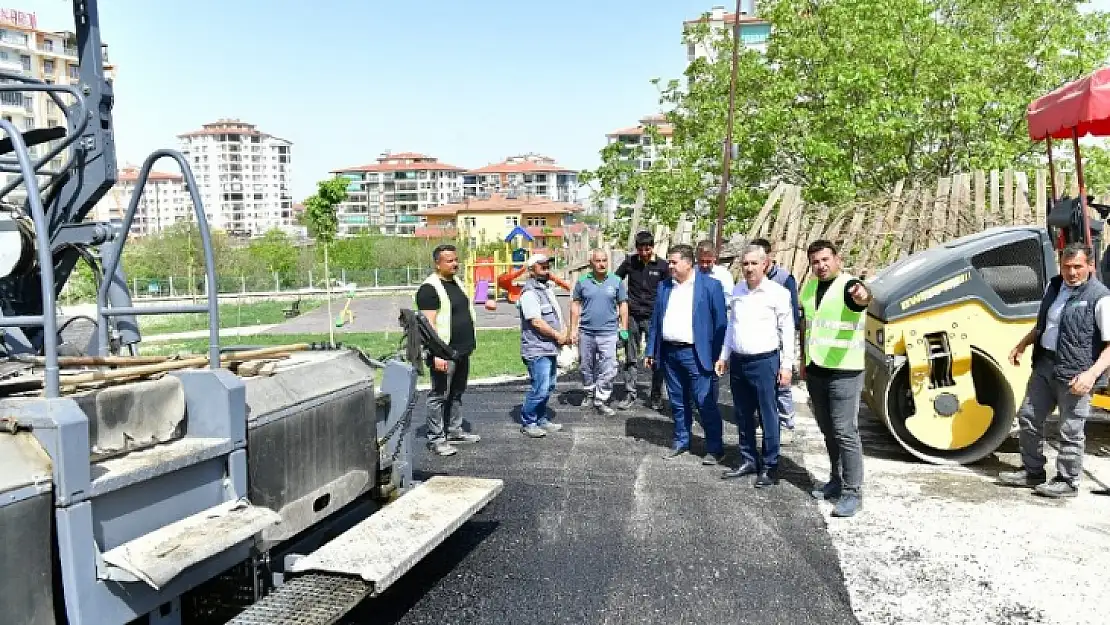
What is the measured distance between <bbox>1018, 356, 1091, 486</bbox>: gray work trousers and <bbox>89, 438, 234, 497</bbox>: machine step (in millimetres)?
5226

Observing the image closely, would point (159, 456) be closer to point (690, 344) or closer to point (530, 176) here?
point (690, 344)

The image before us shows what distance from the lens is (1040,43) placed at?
19578 mm

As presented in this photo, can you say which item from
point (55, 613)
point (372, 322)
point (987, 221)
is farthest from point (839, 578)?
point (372, 322)

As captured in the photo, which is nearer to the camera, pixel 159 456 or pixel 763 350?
pixel 159 456

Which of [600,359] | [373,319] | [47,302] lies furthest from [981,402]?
[373,319]

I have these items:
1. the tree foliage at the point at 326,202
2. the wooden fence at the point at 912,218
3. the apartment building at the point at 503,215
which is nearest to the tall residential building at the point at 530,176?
the apartment building at the point at 503,215

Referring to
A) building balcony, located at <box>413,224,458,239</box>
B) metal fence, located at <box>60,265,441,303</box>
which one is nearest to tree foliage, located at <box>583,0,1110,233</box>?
metal fence, located at <box>60,265,441,303</box>

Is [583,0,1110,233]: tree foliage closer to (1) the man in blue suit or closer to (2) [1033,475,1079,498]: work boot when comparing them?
(1) the man in blue suit

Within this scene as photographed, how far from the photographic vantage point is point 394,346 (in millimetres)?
18672

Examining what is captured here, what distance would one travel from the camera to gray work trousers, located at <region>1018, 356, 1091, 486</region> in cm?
619

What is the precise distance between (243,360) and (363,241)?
203 ft

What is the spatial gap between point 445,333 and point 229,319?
27239 mm

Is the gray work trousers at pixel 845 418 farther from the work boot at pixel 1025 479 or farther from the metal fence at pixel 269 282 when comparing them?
the metal fence at pixel 269 282

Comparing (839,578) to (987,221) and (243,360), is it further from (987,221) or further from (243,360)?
(987,221)
